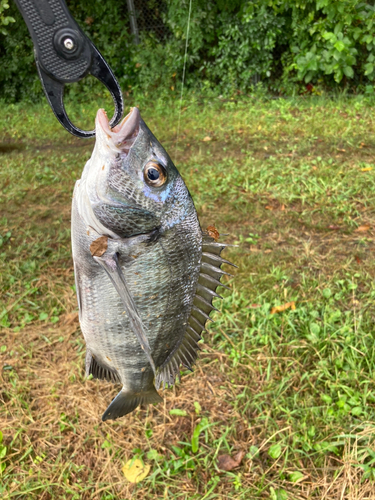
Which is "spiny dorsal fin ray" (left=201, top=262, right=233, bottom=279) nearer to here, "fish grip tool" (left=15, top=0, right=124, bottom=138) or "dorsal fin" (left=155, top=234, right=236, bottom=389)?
"dorsal fin" (left=155, top=234, right=236, bottom=389)

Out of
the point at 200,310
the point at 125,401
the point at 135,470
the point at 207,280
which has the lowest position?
the point at 135,470

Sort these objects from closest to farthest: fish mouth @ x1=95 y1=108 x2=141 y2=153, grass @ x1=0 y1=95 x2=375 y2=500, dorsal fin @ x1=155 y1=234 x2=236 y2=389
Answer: fish mouth @ x1=95 y1=108 x2=141 y2=153, dorsal fin @ x1=155 y1=234 x2=236 y2=389, grass @ x1=0 y1=95 x2=375 y2=500

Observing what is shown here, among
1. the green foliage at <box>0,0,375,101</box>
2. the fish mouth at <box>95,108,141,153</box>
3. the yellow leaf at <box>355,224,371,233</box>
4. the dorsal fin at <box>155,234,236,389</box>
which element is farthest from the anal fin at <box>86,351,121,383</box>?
the green foliage at <box>0,0,375,101</box>

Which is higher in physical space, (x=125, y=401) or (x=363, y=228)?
(x=125, y=401)

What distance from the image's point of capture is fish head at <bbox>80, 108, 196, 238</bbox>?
1.05 meters

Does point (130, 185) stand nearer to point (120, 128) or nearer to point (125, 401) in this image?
point (120, 128)

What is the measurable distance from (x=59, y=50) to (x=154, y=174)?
0.47 metres

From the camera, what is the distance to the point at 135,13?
8.37 m

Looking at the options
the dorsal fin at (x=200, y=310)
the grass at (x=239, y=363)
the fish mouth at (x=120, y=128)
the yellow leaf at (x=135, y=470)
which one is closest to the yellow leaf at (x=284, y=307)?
the grass at (x=239, y=363)

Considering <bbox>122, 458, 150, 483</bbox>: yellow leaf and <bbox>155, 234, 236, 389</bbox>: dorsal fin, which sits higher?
<bbox>155, 234, 236, 389</bbox>: dorsal fin

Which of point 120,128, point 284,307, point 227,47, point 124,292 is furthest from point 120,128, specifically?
point 227,47

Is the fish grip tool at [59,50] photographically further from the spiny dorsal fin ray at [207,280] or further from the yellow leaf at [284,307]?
the yellow leaf at [284,307]

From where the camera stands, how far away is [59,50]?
1.14m

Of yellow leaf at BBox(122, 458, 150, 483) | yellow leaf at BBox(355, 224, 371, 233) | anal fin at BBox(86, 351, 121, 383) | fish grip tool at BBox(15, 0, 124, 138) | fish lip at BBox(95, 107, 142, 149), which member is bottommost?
yellow leaf at BBox(122, 458, 150, 483)
